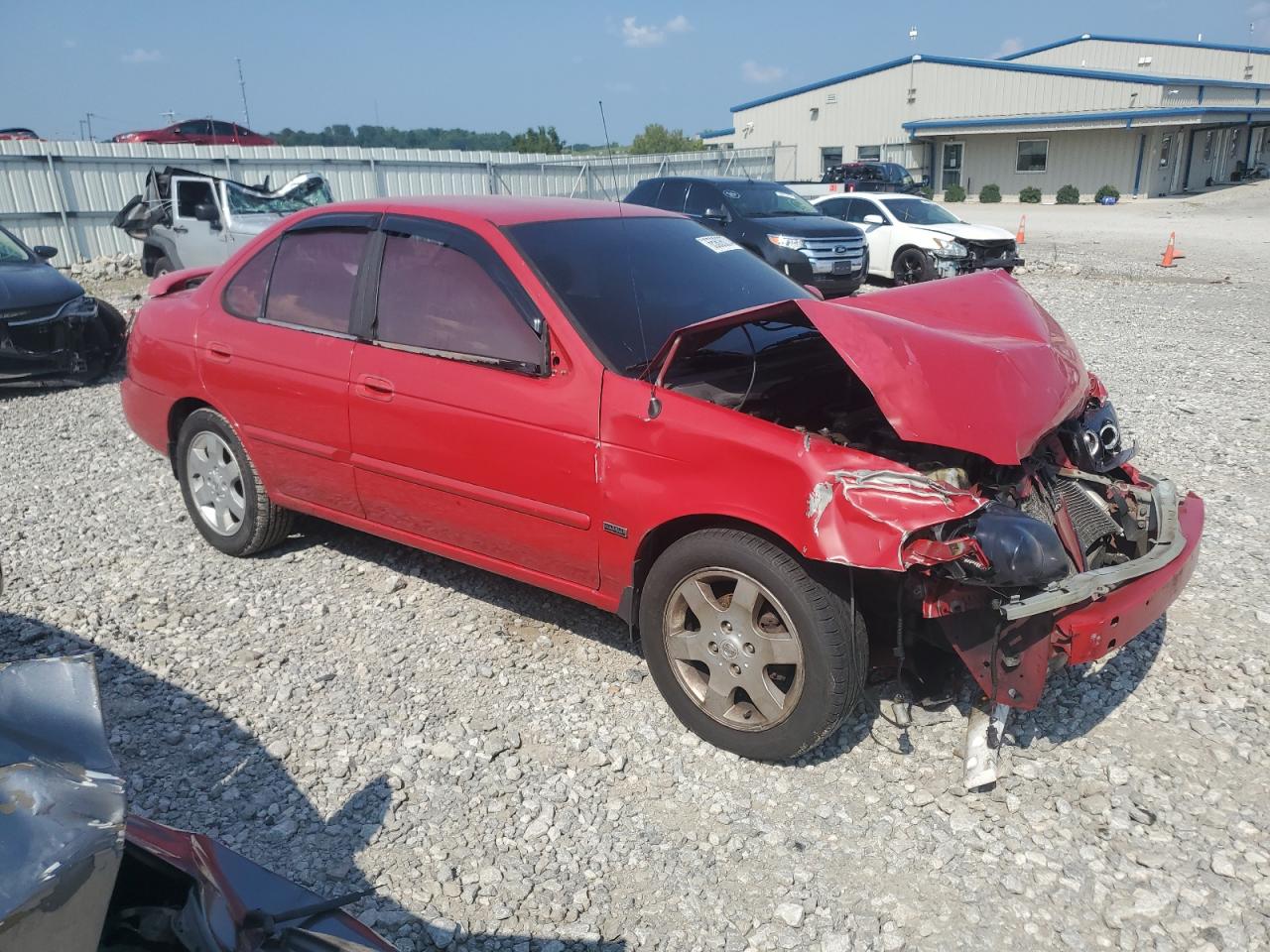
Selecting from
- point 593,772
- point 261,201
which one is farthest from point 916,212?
point 593,772

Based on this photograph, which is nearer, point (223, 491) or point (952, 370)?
point (952, 370)

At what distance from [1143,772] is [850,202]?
49.3 ft

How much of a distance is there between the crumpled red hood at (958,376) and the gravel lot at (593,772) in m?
1.23

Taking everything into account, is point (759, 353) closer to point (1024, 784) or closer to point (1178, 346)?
point (1024, 784)

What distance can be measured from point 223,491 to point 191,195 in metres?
10.2

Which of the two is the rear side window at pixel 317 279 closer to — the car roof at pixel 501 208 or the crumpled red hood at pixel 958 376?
the car roof at pixel 501 208

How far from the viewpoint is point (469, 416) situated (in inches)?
154

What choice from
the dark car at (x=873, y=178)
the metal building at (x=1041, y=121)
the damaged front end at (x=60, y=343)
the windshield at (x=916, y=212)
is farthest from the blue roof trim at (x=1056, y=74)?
the damaged front end at (x=60, y=343)

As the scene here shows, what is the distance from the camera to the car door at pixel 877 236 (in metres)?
16.2

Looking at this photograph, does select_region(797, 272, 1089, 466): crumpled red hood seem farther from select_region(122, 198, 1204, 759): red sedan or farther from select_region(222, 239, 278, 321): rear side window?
select_region(222, 239, 278, 321): rear side window

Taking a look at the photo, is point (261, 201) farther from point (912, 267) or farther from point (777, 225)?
point (912, 267)

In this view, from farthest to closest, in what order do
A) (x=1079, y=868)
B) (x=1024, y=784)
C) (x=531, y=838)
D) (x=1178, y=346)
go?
(x=1178, y=346) → (x=1024, y=784) → (x=531, y=838) → (x=1079, y=868)

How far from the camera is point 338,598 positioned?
4.81 m

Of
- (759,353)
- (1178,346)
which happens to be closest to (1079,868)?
(759,353)
